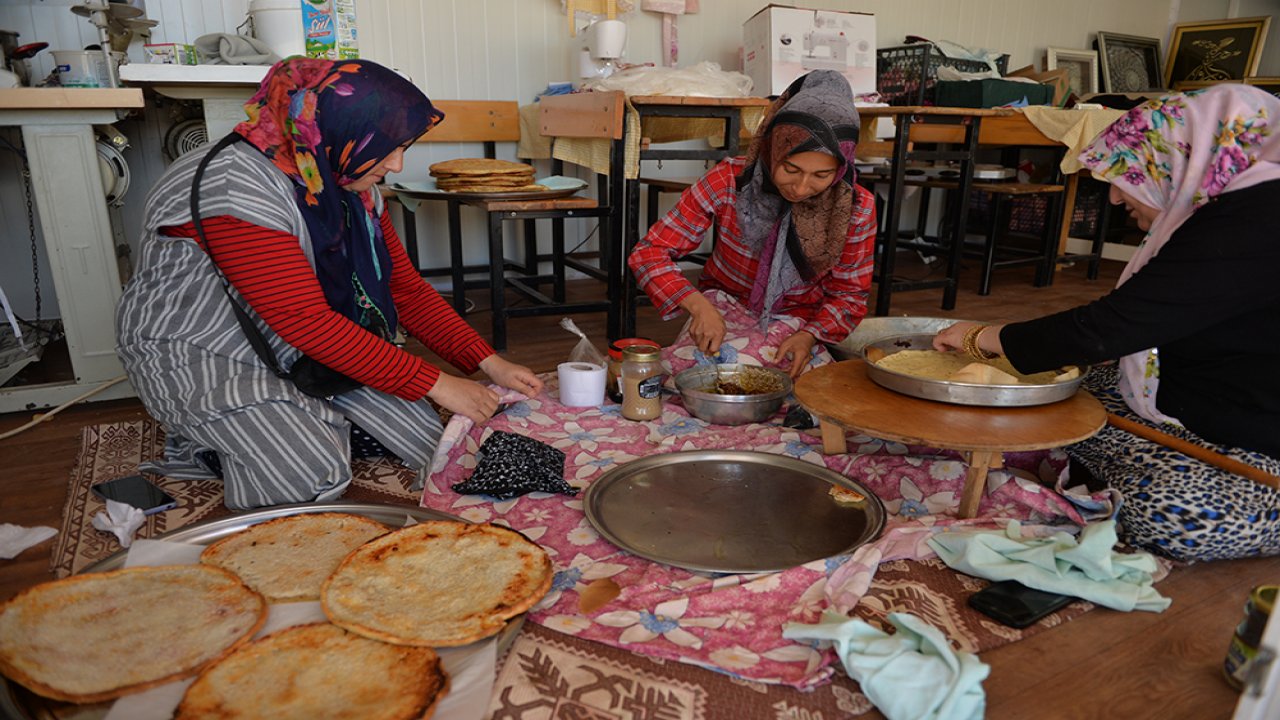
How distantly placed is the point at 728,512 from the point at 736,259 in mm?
1074

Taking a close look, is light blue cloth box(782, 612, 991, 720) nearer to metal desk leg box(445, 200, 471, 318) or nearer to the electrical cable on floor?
the electrical cable on floor

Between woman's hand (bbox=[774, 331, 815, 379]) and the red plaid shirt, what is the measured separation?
0.04 m

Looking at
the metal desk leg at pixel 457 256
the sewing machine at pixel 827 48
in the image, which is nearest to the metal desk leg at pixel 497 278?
the metal desk leg at pixel 457 256

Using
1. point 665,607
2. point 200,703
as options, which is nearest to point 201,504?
point 200,703

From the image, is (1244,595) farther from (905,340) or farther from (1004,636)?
(905,340)

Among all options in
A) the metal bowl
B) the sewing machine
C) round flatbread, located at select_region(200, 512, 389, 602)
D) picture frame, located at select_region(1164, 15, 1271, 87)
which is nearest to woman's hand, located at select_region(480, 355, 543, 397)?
the metal bowl

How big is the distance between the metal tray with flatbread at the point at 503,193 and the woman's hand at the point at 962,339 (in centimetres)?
170

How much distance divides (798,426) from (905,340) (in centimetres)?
35

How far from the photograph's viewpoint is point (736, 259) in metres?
2.41

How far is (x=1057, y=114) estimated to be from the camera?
3865 millimetres

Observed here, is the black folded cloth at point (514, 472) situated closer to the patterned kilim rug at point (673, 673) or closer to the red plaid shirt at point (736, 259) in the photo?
the patterned kilim rug at point (673, 673)

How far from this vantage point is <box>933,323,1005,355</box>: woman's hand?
1.57 meters

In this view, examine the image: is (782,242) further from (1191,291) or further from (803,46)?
(803,46)

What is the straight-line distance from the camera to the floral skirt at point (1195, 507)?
1.41 metres
